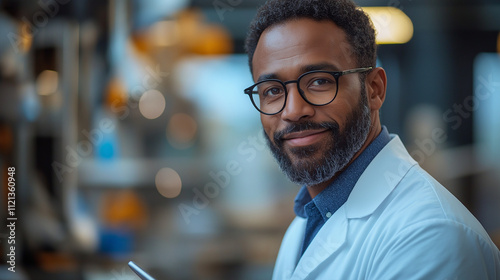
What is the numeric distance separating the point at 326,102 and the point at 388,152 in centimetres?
21

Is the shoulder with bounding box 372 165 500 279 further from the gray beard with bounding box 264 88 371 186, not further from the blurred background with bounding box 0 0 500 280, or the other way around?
the blurred background with bounding box 0 0 500 280

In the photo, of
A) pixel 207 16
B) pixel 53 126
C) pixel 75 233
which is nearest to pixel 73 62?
pixel 53 126

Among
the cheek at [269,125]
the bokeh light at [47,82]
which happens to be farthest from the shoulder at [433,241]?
the bokeh light at [47,82]

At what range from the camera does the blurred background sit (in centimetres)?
296

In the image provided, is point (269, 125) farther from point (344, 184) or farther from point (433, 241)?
point (433, 241)

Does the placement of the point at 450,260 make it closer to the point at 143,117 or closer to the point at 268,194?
the point at 268,194

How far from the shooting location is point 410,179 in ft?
3.25

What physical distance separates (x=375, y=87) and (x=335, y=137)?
239mm

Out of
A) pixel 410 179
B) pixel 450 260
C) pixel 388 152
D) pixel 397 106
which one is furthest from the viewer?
pixel 397 106

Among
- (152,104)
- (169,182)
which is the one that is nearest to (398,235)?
(169,182)

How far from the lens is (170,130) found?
307 cm

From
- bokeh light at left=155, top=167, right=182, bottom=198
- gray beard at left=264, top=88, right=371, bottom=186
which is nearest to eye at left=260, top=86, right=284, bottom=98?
gray beard at left=264, top=88, right=371, bottom=186

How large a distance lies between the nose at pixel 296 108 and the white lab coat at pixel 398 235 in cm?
22

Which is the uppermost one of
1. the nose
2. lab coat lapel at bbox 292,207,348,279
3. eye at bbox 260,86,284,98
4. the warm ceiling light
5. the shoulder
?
the warm ceiling light
